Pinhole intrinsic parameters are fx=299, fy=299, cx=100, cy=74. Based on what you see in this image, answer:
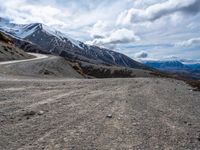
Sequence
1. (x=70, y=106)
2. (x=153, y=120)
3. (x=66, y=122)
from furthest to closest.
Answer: (x=70, y=106)
(x=153, y=120)
(x=66, y=122)

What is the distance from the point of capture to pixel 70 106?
1454 centimetres

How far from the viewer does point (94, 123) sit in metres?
11.5

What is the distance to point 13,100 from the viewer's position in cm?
1521

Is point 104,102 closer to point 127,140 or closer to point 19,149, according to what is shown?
point 127,140

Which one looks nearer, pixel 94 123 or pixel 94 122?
pixel 94 123

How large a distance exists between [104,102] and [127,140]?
635 centimetres

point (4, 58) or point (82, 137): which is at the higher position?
point (4, 58)

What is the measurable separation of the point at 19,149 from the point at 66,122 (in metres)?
3.12

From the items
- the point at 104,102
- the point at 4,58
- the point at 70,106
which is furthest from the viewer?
the point at 4,58

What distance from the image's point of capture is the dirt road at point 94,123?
931 centimetres

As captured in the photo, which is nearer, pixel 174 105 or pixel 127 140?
pixel 127 140

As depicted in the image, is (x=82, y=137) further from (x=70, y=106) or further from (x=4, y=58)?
(x=4, y=58)

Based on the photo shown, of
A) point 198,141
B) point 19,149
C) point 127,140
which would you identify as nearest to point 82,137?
point 127,140

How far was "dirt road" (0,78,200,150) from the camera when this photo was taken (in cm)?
931
